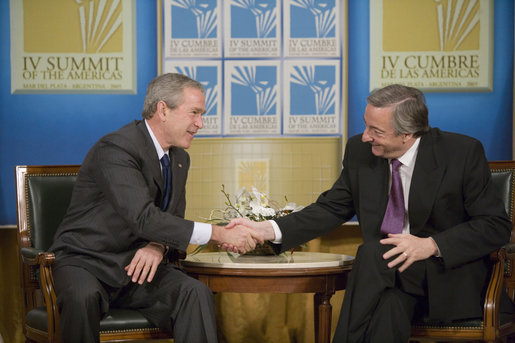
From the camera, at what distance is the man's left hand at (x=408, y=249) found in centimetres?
265

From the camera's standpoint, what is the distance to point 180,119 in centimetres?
308

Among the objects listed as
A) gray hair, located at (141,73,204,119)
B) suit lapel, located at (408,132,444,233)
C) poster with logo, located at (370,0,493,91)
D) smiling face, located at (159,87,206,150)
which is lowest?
suit lapel, located at (408,132,444,233)

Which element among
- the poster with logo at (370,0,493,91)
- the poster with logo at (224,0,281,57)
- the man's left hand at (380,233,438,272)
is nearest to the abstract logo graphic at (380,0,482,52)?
the poster with logo at (370,0,493,91)

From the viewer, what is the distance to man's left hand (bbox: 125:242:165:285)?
9.27 feet

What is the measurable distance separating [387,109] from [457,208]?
21.2 inches

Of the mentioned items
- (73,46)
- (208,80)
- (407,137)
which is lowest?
(407,137)

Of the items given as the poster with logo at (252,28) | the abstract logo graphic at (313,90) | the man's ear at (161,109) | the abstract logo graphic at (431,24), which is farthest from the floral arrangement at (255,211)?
the abstract logo graphic at (431,24)

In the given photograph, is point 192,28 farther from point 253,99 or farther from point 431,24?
point 431,24

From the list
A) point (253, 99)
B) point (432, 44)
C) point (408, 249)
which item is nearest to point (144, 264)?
point (408, 249)

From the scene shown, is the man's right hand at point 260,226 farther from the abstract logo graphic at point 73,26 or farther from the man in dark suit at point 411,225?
the abstract logo graphic at point 73,26

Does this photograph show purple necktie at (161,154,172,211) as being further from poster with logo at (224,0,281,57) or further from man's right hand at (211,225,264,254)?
poster with logo at (224,0,281,57)

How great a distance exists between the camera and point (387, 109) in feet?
9.60

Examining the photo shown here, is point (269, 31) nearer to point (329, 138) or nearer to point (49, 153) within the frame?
point (329, 138)

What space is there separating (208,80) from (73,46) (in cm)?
93
